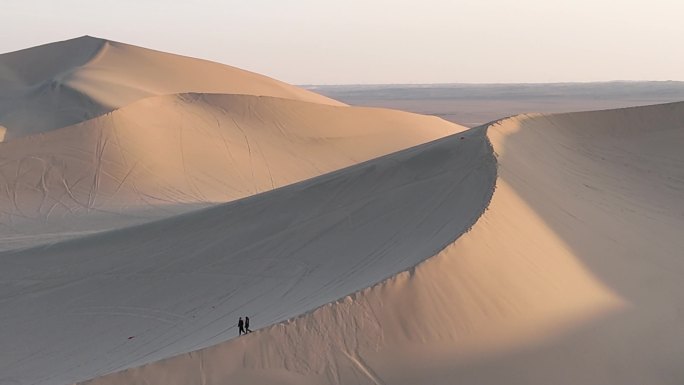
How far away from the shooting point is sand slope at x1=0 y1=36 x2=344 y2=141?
36.4 meters

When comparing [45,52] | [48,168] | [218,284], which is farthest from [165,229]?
[45,52]

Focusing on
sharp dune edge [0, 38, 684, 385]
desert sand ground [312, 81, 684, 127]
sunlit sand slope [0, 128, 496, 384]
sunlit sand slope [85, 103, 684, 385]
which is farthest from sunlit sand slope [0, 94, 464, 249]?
desert sand ground [312, 81, 684, 127]

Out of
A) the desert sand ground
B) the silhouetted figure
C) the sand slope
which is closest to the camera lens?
the silhouetted figure

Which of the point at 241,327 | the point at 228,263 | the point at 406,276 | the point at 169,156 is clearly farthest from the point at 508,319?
the point at 169,156

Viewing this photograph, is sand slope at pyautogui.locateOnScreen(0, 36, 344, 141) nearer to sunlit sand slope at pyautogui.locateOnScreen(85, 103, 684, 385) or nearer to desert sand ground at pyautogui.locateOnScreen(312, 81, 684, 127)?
desert sand ground at pyautogui.locateOnScreen(312, 81, 684, 127)

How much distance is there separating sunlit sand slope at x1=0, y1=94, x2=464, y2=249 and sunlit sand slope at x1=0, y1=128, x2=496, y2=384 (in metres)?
5.92

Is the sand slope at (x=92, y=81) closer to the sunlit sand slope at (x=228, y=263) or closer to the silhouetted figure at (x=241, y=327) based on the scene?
the sunlit sand slope at (x=228, y=263)

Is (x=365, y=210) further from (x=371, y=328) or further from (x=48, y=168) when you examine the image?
(x=48, y=168)

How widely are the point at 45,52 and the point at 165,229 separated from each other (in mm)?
39483

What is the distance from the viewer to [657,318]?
30.8ft

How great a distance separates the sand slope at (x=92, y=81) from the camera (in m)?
36.4

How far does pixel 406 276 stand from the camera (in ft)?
29.2

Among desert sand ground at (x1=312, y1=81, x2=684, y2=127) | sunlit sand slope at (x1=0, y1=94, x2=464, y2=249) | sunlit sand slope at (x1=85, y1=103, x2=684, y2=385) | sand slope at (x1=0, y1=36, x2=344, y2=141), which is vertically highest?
desert sand ground at (x1=312, y1=81, x2=684, y2=127)

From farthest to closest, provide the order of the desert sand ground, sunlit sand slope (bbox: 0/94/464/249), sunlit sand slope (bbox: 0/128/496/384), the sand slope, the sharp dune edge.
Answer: the desert sand ground → the sand slope → sunlit sand slope (bbox: 0/94/464/249) → sunlit sand slope (bbox: 0/128/496/384) → the sharp dune edge
